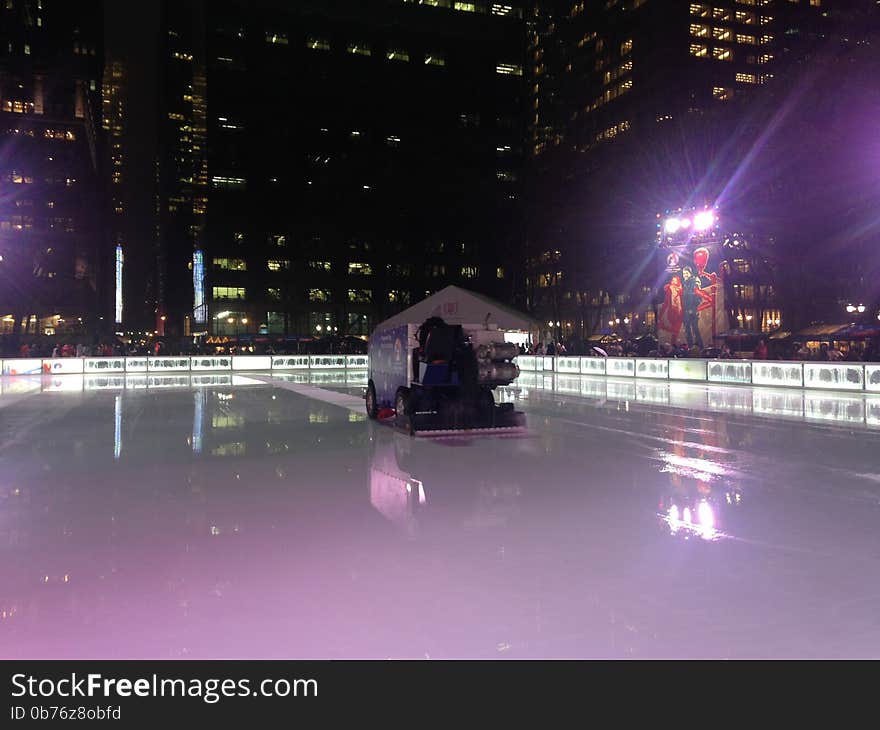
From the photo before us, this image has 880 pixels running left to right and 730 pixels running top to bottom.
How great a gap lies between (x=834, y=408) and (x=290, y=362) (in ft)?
113

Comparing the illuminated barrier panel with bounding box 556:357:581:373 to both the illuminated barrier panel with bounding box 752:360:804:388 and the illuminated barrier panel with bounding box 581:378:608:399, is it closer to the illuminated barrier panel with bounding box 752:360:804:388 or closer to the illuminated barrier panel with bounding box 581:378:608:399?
the illuminated barrier panel with bounding box 581:378:608:399

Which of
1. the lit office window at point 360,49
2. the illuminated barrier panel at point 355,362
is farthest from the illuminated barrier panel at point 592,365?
the lit office window at point 360,49

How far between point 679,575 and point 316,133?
99.5 meters

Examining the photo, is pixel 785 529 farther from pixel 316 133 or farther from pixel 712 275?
pixel 316 133

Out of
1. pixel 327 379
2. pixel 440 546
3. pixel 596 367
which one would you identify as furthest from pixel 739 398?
pixel 327 379

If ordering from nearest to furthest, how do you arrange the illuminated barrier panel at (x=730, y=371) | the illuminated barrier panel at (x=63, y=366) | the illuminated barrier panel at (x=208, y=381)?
1. the illuminated barrier panel at (x=730, y=371)
2. the illuminated barrier panel at (x=208, y=381)
3. the illuminated barrier panel at (x=63, y=366)

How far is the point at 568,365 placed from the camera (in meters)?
40.0

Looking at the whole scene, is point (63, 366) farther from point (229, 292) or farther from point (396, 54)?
point (396, 54)

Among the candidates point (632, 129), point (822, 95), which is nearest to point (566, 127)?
point (632, 129)

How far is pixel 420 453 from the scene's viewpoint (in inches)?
448

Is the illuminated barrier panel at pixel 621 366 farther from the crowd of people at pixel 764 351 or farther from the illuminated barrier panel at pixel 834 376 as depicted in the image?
the illuminated barrier panel at pixel 834 376

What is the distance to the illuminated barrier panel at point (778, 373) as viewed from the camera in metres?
26.0

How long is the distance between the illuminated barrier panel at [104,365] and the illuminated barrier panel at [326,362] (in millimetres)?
11355
